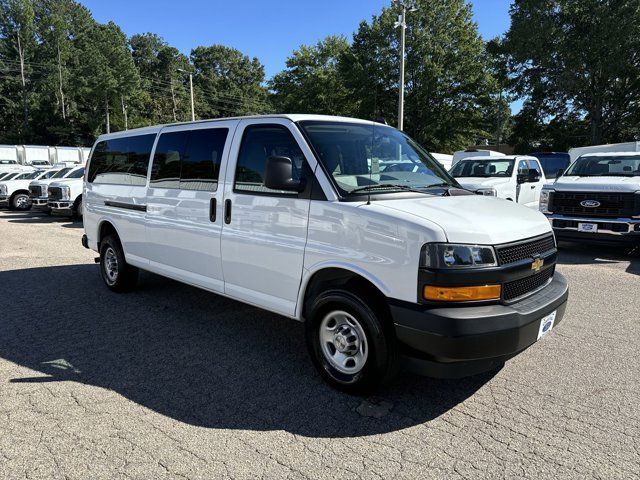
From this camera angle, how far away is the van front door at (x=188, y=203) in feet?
14.4

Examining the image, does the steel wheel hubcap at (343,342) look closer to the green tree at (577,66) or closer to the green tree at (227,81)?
the green tree at (577,66)

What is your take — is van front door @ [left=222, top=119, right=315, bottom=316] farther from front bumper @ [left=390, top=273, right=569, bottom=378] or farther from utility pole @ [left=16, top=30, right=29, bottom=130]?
utility pole @ [left=16, top=30, right=29, bottom=130]

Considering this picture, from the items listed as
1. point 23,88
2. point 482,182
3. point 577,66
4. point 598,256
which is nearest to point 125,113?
point 23,88

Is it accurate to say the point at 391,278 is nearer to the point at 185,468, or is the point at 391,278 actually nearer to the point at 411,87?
the point at 185,468

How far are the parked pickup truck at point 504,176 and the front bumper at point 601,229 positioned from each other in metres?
1.82

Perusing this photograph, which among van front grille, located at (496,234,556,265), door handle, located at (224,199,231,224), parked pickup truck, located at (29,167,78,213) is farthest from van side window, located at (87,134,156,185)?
parked pickup truck, located at (29,167,78,213)

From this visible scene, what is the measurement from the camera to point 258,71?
9806 cm

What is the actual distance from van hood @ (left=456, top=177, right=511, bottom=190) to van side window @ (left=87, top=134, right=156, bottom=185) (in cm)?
704

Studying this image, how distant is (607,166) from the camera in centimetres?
976

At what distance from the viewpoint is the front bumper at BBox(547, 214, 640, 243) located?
8.16m

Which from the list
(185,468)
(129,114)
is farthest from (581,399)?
(129,114)

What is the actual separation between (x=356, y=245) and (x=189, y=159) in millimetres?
2339

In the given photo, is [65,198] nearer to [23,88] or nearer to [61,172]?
[61,172]

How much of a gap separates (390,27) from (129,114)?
46.8 meters
